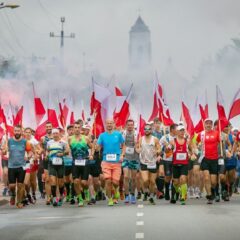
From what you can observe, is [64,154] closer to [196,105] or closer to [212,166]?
[212,166]

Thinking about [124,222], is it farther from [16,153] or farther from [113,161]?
[16,153]

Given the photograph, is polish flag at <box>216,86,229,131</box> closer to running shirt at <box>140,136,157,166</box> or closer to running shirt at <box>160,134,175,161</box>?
running shirt at <box>160,134,175,161</box>

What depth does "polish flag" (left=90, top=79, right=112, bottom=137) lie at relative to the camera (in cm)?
2250

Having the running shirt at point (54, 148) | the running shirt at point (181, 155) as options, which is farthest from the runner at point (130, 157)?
the running shirt at point (54, 148)

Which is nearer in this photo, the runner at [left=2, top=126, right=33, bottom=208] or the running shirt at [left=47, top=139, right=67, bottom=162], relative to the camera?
the runner at [left=2, top=126, right=33, bottom=208]

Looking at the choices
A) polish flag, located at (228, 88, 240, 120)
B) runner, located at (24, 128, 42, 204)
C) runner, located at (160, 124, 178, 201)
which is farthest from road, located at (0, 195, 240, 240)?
polish flag, located at (228, 88, 240, 120)

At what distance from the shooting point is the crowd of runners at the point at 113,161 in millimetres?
19922

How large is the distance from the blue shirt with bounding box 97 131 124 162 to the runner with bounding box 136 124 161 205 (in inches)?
25.6

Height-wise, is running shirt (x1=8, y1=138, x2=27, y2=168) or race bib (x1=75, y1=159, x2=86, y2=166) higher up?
running shirt (x1=8, y1=138, x2=27, y2=168)

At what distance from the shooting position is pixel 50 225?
15.1 m

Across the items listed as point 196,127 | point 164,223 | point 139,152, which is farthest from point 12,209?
point 196,127

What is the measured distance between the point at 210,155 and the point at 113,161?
2.25 metres

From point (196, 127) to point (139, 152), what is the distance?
578cm

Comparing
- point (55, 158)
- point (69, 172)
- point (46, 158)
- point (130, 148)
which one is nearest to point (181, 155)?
point (130, 148)
